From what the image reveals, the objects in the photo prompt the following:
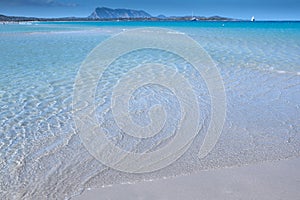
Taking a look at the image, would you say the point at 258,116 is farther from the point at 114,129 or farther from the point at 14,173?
the point at 14,173

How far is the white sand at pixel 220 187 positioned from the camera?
146 inches

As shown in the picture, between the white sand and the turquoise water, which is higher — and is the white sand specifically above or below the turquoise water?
above

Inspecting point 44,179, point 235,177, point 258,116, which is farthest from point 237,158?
point 44,179

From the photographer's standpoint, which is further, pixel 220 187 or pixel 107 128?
pixel 107 128

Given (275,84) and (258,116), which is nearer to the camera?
(258,116)

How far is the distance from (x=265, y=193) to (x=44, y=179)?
2767 millimetres

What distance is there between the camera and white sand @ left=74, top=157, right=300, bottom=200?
3717 mm

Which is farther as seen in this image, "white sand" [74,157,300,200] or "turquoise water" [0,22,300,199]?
"turquoise water" [0,22,300,199]

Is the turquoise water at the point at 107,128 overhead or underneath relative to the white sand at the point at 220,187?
underneath

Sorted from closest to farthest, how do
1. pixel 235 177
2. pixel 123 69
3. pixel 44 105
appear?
pixel 235 177
pixel 44 105
pixel 123 69

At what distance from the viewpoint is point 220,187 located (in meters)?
3.90

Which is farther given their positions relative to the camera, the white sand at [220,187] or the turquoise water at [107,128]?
the turquoise water at [107,128]

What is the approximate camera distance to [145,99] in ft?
26.1

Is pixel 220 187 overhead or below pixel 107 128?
overhead
